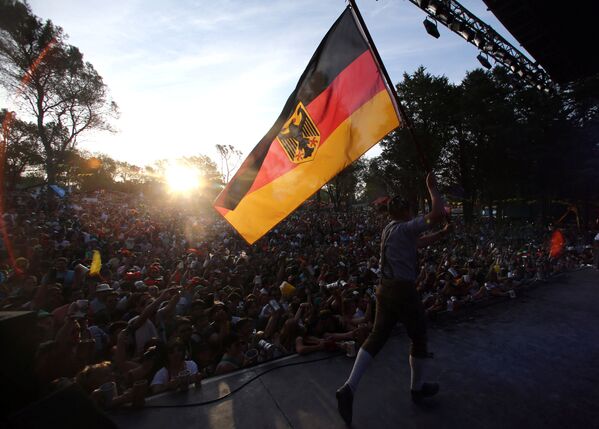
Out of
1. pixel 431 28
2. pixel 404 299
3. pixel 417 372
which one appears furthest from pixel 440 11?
pixel 417 372

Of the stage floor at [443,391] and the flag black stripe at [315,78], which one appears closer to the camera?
the stage floor at [443,391]

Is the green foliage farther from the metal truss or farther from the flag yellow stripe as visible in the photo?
the flag yellow stripe

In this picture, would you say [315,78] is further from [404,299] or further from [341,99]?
[404,299]

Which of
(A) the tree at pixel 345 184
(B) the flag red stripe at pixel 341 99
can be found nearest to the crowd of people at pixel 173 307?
(B) the flag red stripe at pixel 341 99

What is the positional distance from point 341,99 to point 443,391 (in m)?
3.16

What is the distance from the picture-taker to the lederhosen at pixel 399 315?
2613mm

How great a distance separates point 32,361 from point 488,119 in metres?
36.9

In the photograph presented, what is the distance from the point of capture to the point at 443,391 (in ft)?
9.43

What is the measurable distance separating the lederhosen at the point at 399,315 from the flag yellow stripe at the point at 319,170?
1.31m

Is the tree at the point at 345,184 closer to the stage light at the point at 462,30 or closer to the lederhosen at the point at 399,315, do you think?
the stage light at the point at 462,30

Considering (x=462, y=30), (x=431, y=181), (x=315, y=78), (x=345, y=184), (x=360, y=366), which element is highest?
(x=462, y=30)

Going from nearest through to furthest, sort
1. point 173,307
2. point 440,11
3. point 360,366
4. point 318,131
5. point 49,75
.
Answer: point 360,366 → point 318,131 → point 173,307 → point 440,11 → point 49,75

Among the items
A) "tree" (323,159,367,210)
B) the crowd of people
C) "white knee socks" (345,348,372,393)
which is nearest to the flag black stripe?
the crowd of people

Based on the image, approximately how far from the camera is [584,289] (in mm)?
7230
